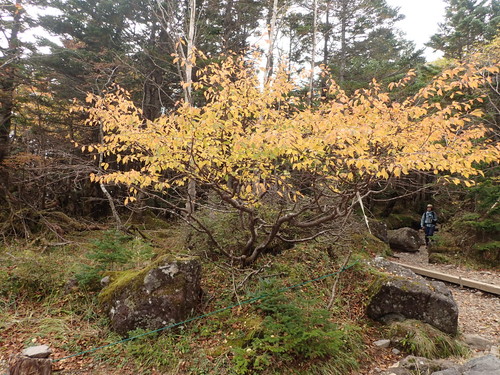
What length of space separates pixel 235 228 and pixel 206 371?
3.17 m

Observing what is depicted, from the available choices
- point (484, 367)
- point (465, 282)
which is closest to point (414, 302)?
point (484, 367)

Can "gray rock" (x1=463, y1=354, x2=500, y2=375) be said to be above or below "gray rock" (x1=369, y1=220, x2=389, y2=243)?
above

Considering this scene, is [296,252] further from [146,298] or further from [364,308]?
[146,298]

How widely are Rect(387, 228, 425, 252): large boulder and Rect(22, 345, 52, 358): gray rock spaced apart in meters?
11.9

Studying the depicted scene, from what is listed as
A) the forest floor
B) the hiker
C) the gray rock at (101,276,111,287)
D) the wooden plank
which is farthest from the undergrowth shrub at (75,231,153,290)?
the hiker

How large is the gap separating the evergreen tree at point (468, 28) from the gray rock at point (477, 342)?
12050 millimetres

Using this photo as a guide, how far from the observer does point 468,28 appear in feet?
41.9

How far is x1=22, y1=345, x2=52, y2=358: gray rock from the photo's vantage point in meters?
3.58

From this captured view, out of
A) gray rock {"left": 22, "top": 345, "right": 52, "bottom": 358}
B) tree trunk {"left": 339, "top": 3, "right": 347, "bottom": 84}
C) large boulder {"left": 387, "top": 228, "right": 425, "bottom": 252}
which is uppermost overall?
tree trunk {"left": 339, "top": 3, "right": 347, "bottom": 84}

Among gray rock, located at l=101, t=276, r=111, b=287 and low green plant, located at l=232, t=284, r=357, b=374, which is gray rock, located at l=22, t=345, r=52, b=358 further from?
low green plant, located at l=232, t=284, r=357, b=374

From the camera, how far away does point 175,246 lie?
275 inches

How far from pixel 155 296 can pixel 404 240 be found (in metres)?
10.8

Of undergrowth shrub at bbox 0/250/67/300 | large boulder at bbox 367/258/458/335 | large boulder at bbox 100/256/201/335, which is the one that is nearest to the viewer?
large boulder at bbox 100/256/201/335

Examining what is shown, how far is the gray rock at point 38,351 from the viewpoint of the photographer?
3.58 metres
